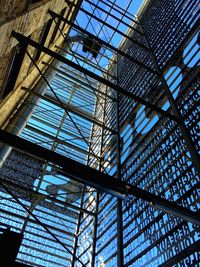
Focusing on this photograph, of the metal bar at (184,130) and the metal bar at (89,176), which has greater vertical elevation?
the metal bar at (184,130)

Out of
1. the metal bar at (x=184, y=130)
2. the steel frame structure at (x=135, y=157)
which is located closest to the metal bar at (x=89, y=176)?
the steel frame structure at (x=135, y=157)

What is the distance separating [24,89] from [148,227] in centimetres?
588

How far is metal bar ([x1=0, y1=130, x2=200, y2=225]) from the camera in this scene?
4.18m

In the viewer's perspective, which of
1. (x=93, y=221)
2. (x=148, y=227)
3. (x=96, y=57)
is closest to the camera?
(x=148, y=227)

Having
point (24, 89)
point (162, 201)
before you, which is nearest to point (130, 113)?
point (24, 89)

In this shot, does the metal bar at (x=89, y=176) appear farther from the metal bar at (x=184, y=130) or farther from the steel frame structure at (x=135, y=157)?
the metal bar at (x=184, y=130)

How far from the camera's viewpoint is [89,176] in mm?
4297

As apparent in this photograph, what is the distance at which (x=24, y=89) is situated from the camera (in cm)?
885

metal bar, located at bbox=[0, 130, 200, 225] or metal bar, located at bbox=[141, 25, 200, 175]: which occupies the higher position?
metal bar, located at bbox=[141, 25, 200, 175]

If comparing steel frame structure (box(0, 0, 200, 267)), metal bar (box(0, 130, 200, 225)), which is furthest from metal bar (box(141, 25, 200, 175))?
metal bar (box(0, 130, 200, 225))

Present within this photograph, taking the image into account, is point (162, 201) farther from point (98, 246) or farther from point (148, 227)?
point (98, 246)

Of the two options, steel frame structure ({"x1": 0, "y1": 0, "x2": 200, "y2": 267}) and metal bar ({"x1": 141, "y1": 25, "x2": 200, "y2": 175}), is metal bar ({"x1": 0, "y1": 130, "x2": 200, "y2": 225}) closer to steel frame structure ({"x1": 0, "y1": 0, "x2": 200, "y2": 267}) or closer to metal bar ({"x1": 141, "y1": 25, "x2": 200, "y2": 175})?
steel frame structure ({"x1": 0, "y1": 0, "x2": 200, "y2": 267})

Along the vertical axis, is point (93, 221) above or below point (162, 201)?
above

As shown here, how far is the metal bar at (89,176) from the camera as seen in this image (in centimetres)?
418
